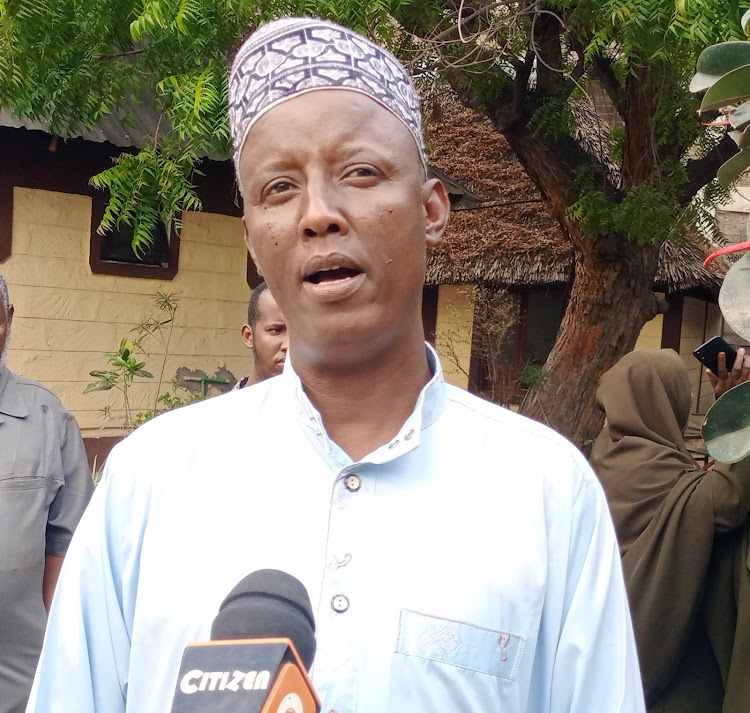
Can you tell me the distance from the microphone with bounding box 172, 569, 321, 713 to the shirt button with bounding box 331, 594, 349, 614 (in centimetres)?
22

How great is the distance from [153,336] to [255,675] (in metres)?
7.13

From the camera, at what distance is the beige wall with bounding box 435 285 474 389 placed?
38.6 ft

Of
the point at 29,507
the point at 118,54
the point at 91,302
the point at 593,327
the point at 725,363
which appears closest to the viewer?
the point at 29,507

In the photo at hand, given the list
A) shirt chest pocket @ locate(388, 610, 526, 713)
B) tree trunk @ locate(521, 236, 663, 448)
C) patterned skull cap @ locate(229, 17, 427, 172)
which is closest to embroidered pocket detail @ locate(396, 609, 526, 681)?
shirt chest pocket @ locate(388, 610, 526, 713)

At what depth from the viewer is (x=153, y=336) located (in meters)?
7.68

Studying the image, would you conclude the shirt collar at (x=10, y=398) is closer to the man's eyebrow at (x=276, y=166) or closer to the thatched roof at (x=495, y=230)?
the man's eyebrow at (x=276, y=166)

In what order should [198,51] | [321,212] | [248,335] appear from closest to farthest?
[321,212], [248,335], [198,51]

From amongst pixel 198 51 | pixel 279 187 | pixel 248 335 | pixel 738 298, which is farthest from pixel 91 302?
pixel 279 187

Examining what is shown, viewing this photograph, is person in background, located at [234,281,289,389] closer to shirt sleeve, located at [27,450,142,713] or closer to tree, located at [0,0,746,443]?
tree, located at [0,0,746,443]

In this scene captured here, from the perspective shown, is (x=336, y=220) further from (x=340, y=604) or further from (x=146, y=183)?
(x=146, y=183)

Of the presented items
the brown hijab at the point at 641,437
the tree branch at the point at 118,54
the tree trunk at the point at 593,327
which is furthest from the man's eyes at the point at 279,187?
the tree trunk at the point at 593,327

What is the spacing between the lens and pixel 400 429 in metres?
1.41

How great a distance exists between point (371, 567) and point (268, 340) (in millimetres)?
2535

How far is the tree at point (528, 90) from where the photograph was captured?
4.31m
